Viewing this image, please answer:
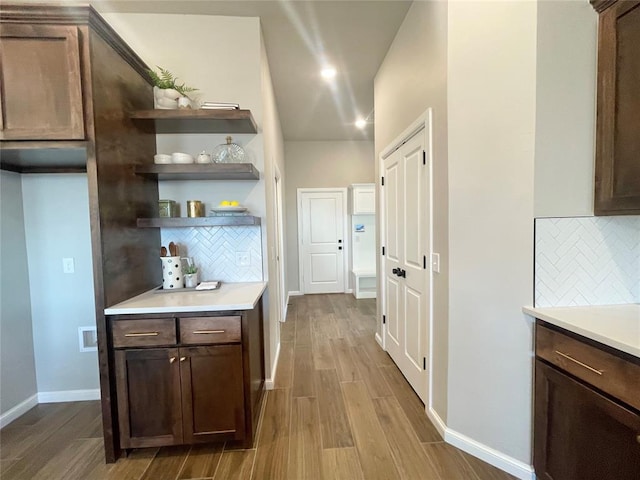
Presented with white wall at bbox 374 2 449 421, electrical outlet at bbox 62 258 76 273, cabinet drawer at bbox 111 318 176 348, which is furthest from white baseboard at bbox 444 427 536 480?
electrical outlet at bbox 62 258 76 273

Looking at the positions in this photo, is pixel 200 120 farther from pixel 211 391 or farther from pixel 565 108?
pixel 565 108

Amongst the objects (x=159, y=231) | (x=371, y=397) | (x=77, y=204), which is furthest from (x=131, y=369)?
(x=371, y=397)

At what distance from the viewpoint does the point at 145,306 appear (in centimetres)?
170

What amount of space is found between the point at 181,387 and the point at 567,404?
1.95 m

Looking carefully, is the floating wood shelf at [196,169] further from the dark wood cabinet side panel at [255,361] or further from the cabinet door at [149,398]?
the cabinet door at [149,398]

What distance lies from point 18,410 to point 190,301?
167 centimetres

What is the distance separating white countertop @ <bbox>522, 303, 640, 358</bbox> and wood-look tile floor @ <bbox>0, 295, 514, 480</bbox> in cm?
93

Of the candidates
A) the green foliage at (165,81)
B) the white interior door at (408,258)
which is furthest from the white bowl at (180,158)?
the white interior door at (408,258)

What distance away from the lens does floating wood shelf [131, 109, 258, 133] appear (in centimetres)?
197

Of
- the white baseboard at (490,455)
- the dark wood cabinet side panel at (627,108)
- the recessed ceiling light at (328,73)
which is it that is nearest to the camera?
the dark wood cabinet side panel at (627,108)

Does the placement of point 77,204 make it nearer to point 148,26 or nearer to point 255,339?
point 148,26

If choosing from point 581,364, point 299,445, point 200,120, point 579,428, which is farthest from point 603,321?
point 200,120

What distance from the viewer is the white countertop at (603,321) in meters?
1.11

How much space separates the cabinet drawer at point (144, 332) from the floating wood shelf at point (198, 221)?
2.18ft
